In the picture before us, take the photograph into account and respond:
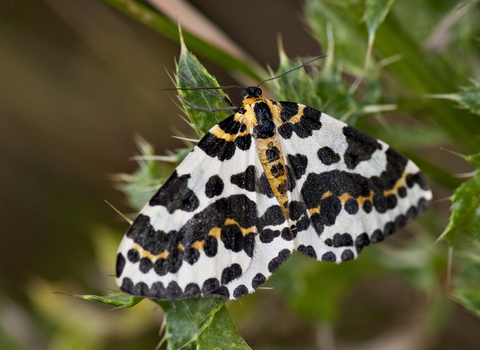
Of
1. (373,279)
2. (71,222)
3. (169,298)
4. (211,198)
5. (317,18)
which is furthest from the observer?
(71,222)

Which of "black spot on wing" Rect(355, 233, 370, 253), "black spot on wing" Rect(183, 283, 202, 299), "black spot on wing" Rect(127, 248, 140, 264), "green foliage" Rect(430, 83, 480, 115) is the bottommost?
"black spot on wing" Rect(183, 283, 202, 299)

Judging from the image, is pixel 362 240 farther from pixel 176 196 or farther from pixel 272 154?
pixel 176 196

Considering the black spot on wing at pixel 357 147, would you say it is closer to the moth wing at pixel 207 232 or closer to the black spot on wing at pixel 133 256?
the moth wing at pixel 207 232

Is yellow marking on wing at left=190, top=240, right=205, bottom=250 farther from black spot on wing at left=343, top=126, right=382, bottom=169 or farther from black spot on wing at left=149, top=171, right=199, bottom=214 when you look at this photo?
black spot on wing at left=343, top=126, right=382, bottom=169

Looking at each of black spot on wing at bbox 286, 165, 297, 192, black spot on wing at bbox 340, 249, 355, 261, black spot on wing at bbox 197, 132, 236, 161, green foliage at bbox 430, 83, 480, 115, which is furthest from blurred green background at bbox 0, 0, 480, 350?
green foliage at bbox 430, 83, 480, 115

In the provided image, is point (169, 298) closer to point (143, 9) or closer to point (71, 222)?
point (143, 9)

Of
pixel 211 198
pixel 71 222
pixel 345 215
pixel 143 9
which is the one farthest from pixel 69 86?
pixel 345 215
